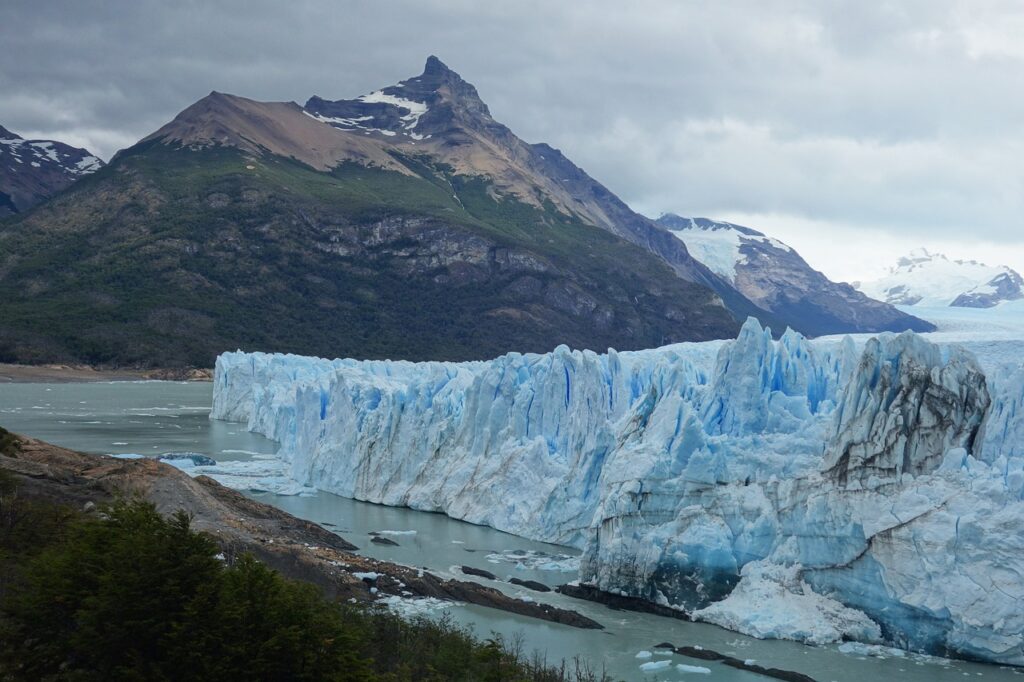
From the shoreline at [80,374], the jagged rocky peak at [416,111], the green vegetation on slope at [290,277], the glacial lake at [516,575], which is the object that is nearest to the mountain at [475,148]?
the jagged rocky peak at [416,111]

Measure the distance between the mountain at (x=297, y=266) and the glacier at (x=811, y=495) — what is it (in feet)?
229

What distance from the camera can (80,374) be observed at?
78438mm

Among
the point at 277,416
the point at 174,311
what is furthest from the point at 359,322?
the point at 277,416

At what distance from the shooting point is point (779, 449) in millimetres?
17891

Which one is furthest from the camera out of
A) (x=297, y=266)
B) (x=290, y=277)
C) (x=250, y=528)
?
(x=297, y=266)

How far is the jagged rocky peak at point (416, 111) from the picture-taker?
589ft

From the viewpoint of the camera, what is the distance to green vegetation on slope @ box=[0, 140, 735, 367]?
89.4 metres

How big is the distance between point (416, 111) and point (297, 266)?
9238 centimetres

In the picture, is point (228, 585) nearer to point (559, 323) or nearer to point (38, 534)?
point (38, 534)

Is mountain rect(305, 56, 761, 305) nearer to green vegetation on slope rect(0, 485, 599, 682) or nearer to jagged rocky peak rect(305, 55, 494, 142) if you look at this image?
jagged rocky peak rect(305, 55, 494, 142)

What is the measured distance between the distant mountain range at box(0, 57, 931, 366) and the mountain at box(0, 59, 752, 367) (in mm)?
227

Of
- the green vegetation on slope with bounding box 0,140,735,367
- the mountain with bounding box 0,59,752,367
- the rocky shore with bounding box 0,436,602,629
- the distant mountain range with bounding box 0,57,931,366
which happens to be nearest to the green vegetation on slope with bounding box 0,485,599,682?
the rocky shore with bounding box 0,436,602,629

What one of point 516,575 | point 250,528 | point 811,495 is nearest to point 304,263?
point 250,528

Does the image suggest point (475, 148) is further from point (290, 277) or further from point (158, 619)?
point (158, 619)
